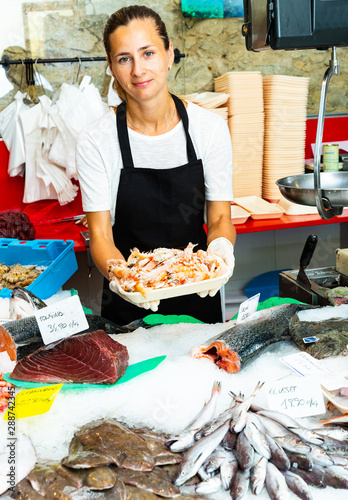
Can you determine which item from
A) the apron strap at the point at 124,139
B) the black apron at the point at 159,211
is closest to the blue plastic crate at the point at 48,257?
the black apron at the point at 159,211

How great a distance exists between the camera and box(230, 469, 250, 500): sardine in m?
1.14

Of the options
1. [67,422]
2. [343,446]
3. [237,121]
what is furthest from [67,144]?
[343,446]

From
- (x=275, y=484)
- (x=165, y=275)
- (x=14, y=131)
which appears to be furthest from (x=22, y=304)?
(x=14, y=131)

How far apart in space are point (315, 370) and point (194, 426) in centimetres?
46

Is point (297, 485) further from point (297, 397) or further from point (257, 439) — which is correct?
point (297, 397)

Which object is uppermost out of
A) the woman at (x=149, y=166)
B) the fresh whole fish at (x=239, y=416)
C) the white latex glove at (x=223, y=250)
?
the woman at (x=149, y=166)

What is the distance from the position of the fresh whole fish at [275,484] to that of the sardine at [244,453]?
0.15 feet

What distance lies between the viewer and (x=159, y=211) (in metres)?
2.51

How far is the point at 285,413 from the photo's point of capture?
140 cm

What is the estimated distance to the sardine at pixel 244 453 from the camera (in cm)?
120

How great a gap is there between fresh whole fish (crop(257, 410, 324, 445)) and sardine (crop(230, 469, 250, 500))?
175 mm

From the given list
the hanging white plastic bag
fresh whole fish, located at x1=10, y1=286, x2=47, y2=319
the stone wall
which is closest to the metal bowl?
fresh whole fish, located at x1=10, y1=286, x2=47, y2=319

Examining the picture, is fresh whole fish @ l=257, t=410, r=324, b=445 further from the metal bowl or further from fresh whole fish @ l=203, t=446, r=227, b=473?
the metal bowl

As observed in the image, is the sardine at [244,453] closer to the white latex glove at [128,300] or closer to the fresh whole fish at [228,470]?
the fresh whole fish at [228,470]
